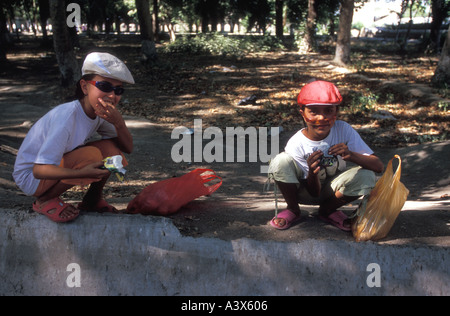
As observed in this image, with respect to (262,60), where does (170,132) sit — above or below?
below

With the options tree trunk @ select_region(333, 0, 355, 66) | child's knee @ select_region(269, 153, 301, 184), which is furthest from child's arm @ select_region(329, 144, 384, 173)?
tree trunk @ select_region(333, 0, 355, 66)

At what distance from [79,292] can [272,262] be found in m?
1.15

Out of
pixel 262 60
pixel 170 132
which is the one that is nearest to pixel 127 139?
pixel 170 132

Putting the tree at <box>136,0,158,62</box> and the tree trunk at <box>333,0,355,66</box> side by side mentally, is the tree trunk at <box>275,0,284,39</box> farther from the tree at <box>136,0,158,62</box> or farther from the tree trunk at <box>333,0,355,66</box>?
the tree at <box>136,0,158,62</box>

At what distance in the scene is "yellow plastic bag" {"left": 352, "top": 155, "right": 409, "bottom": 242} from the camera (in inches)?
92.7

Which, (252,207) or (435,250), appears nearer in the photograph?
(435,250)

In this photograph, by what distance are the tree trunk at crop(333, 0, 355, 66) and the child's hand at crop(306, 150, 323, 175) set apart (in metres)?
11.4

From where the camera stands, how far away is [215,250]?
227 cm

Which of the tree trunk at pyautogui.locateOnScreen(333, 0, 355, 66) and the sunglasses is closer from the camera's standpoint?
the sunglasses

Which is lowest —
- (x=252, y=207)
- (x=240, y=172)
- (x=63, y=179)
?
(x=240, y=172)

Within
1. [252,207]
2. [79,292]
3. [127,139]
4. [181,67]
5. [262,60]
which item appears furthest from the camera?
[262,60]

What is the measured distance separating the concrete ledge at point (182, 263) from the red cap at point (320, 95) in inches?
33.9
